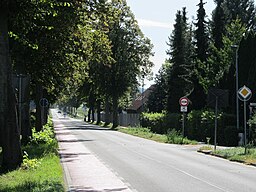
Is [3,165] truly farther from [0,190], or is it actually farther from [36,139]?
[36,139]

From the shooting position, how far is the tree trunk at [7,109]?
12609mm

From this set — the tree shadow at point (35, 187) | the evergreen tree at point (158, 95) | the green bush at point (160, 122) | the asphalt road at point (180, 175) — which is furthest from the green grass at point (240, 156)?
the evergreen tree at point (158, 95)

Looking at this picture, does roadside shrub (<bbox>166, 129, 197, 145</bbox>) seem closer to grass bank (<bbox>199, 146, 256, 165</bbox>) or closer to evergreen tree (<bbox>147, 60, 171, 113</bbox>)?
grass bank (<bbox>199, 146, 256, 165</bbox>)

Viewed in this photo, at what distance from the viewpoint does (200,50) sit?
54.6 m

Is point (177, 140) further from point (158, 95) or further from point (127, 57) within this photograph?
point (158, 95)

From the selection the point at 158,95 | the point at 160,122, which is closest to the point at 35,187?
the point at 160,122

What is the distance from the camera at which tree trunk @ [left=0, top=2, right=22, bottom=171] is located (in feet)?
41.4

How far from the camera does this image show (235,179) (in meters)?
13.0

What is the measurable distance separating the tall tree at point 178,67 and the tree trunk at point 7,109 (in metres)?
44.6

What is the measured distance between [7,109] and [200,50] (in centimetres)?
4405

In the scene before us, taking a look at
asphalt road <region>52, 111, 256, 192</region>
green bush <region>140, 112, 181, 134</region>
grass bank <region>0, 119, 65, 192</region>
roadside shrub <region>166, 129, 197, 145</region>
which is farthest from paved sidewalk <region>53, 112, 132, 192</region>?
green bush <region>140, 112, 181, 134</region>

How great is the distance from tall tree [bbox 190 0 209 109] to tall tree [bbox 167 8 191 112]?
2737 mm

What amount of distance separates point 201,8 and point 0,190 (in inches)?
1899

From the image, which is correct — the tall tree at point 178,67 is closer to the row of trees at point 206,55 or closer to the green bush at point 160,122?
the row of trees at point 206,55
